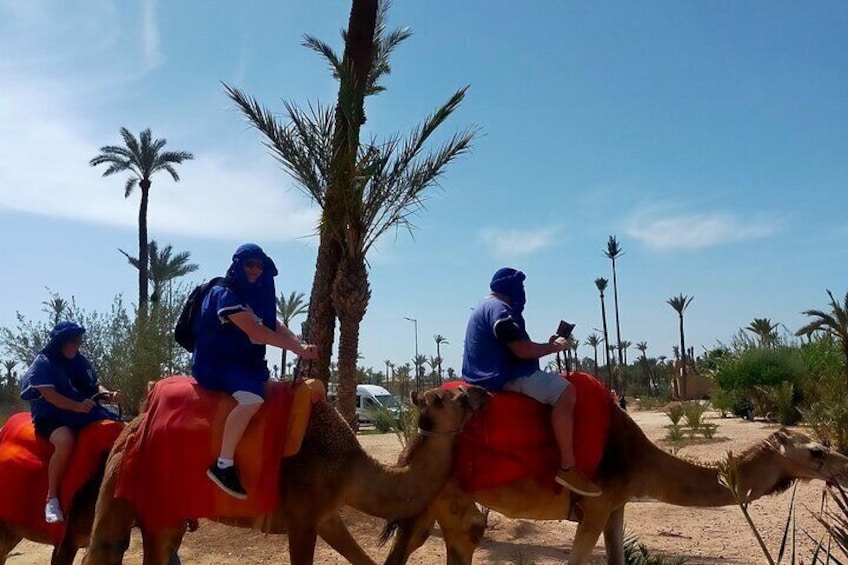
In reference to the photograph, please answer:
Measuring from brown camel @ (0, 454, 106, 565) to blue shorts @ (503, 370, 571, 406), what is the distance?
3347 millimetres

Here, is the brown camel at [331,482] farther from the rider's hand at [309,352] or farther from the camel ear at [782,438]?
the camel ear at [782,438]

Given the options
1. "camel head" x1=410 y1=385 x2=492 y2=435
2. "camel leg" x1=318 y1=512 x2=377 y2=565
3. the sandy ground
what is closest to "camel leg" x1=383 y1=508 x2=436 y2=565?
"camel leg" x1=318 y1=512 x2=377 y2=565

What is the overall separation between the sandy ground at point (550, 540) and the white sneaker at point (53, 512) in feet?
9.60

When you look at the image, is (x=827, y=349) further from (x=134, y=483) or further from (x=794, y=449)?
(x=134, y=483)

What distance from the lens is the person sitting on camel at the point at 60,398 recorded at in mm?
5926

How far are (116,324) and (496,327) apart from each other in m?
23.2

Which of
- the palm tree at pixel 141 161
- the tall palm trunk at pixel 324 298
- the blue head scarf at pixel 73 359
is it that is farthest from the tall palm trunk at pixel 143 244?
the blue head scarf at pixel 73 359

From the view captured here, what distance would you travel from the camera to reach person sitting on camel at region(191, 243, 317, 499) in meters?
5.02

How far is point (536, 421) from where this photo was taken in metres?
6.16

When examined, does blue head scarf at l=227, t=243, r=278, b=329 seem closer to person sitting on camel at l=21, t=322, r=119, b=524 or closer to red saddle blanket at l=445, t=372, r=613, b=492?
red saddle blanket at l=445, t=372, r=613, b=492

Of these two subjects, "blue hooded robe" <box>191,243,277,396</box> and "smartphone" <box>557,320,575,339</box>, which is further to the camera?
"smartphone" <box>557,320,575,339</box>

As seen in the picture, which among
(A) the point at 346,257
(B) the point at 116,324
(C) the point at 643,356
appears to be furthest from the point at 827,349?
(C) the point at 643,356

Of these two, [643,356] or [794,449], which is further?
[643,356]

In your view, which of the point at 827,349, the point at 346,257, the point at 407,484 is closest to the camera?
the point at 407,484
